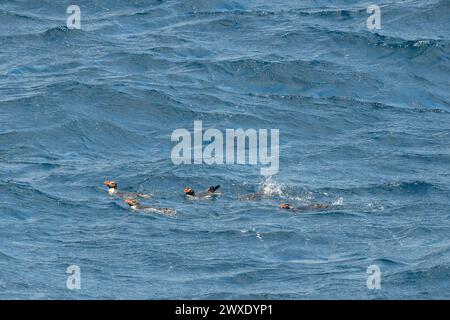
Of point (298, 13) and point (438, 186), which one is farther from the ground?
point (298, 13)

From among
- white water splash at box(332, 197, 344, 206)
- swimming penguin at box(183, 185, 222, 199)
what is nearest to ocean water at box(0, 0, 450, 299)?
white water splash at box(332, 197, 344, 206)

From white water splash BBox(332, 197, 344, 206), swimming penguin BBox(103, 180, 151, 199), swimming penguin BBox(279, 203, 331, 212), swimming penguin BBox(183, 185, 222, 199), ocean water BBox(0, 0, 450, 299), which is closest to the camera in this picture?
ocean water BBox(0, 0, 450, 299)

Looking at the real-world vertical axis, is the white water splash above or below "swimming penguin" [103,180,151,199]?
below

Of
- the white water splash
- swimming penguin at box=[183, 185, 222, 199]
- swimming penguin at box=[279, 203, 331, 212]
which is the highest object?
swimming penguin at box=[183, 185, 222, 199]

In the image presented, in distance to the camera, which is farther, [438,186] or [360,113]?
[360,113]

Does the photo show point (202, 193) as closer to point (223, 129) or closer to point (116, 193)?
point (116, 193)

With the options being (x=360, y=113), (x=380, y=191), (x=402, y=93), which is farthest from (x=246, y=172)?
(x=402, y=93)

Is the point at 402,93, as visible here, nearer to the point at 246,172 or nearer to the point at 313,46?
the point at 313,46

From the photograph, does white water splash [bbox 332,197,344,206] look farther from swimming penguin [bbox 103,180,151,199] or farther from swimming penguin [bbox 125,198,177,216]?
swimming penguin [bbox 103,180,151,199]
